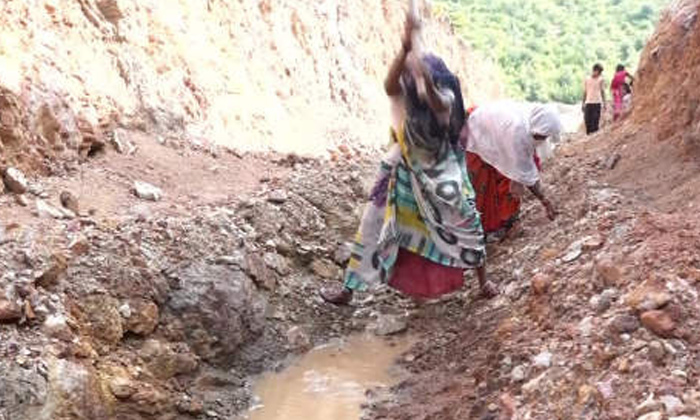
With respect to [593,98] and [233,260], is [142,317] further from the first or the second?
[593,98]

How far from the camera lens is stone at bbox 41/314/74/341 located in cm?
313

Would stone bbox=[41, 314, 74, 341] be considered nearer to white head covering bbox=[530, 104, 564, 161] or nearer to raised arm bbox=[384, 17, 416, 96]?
raised arm bbox=[384, 17, 416, 96]

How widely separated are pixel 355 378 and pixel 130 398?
117 centimetres

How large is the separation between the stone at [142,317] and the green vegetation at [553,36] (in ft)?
116

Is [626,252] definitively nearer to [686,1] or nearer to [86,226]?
[86,226]

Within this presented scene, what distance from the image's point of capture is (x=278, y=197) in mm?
5359

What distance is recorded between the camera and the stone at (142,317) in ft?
11.6

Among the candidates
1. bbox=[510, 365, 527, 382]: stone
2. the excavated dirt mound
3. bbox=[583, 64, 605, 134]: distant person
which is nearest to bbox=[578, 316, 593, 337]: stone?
bbox=[510, 365, 527, 382]: stone

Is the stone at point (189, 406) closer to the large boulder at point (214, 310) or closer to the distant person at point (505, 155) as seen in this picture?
the large boulder at point (214, 310)

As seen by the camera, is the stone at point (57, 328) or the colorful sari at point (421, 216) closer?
the stone at point (57, 328)

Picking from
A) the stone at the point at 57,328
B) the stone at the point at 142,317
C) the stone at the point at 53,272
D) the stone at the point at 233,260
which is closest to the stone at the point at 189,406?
the stone at the point at 142,317

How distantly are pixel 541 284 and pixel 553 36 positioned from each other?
4734 centimetres

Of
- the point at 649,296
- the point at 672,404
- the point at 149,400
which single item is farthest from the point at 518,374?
the point at 149,400

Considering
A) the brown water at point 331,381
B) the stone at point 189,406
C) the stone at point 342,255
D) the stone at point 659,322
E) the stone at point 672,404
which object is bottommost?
the brown water at point 331,381
